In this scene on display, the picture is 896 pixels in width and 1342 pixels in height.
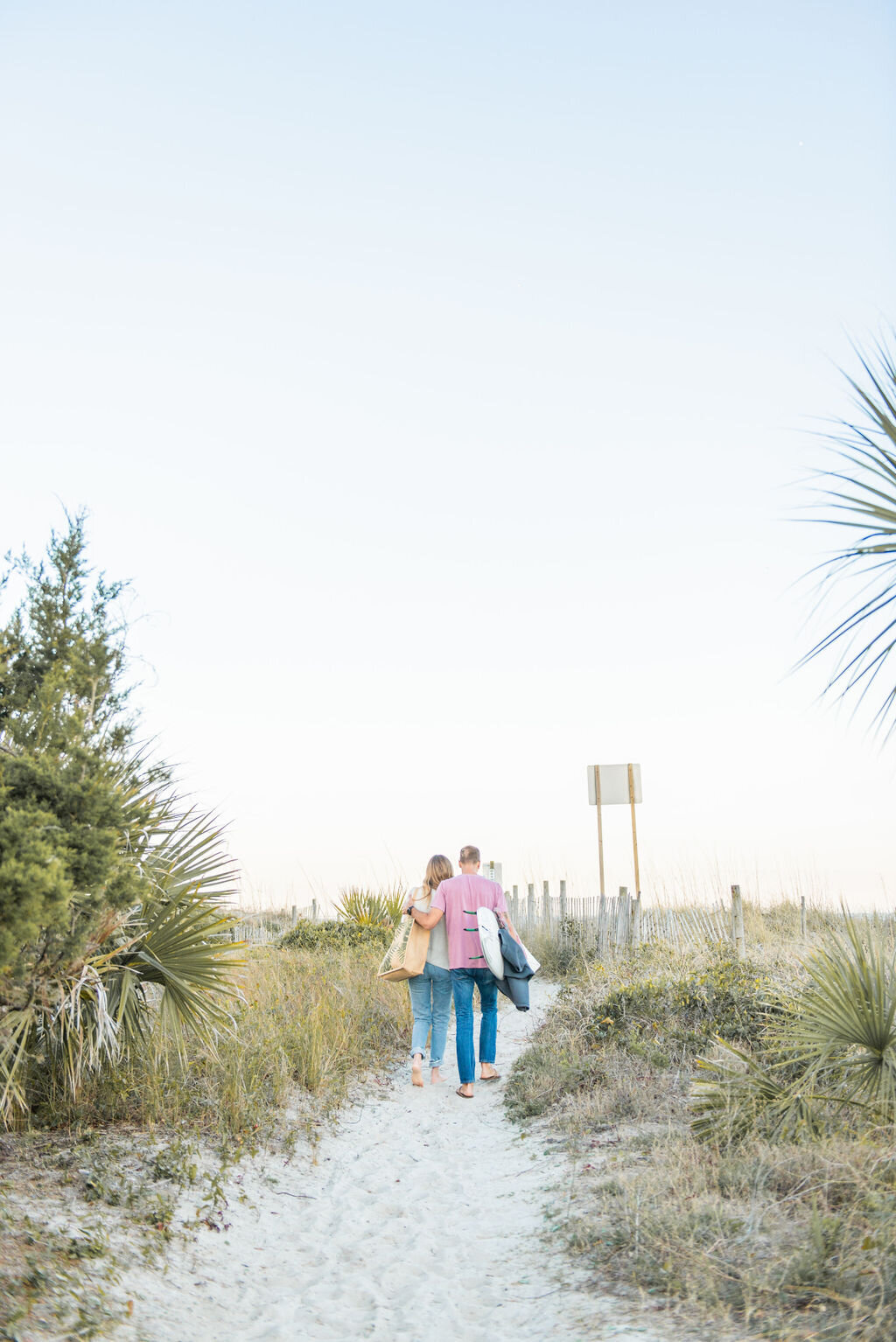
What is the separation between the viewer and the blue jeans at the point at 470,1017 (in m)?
8.27

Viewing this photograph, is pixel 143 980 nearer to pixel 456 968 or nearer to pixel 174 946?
pixel 174 946

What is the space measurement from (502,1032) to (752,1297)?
7593 mm

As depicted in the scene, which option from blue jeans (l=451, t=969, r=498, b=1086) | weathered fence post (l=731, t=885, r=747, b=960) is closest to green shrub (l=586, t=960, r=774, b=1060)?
blue jeans (l=451, t=969, r=498, b=1086)

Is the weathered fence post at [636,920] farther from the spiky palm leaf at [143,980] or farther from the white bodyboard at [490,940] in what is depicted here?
the spiky palm leaf at [143,980]

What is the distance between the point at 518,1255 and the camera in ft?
16.0

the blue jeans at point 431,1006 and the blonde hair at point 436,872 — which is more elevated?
the blonde hair at point 436,872

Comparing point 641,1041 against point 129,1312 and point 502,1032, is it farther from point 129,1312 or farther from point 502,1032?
point 129,1312

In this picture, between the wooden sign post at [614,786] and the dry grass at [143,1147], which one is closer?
the dry grass at [143,1147]

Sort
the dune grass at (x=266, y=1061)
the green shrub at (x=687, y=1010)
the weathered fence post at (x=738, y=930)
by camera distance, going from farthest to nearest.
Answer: the weathered fence post at (x=738, y=930) → the green shrub at (x=687, y=1010) → the dune grass at (x=266, y=1061)

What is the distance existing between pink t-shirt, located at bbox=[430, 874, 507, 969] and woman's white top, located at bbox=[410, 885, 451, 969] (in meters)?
0.12

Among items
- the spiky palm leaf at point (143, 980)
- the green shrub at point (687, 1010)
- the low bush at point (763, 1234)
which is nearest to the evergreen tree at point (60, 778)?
the spiky palm leaf at point (143, 980)

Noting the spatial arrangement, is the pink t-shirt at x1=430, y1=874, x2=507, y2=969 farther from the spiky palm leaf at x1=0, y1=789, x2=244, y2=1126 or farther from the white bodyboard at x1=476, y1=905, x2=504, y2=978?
the spiky palm leaf at x1=0, y1=789, x2=244, y2=1126

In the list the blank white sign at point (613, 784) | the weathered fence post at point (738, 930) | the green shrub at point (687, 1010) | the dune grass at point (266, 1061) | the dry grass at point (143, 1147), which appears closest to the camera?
the dry grass at point (143, 1147)

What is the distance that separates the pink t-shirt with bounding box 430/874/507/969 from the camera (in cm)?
838
